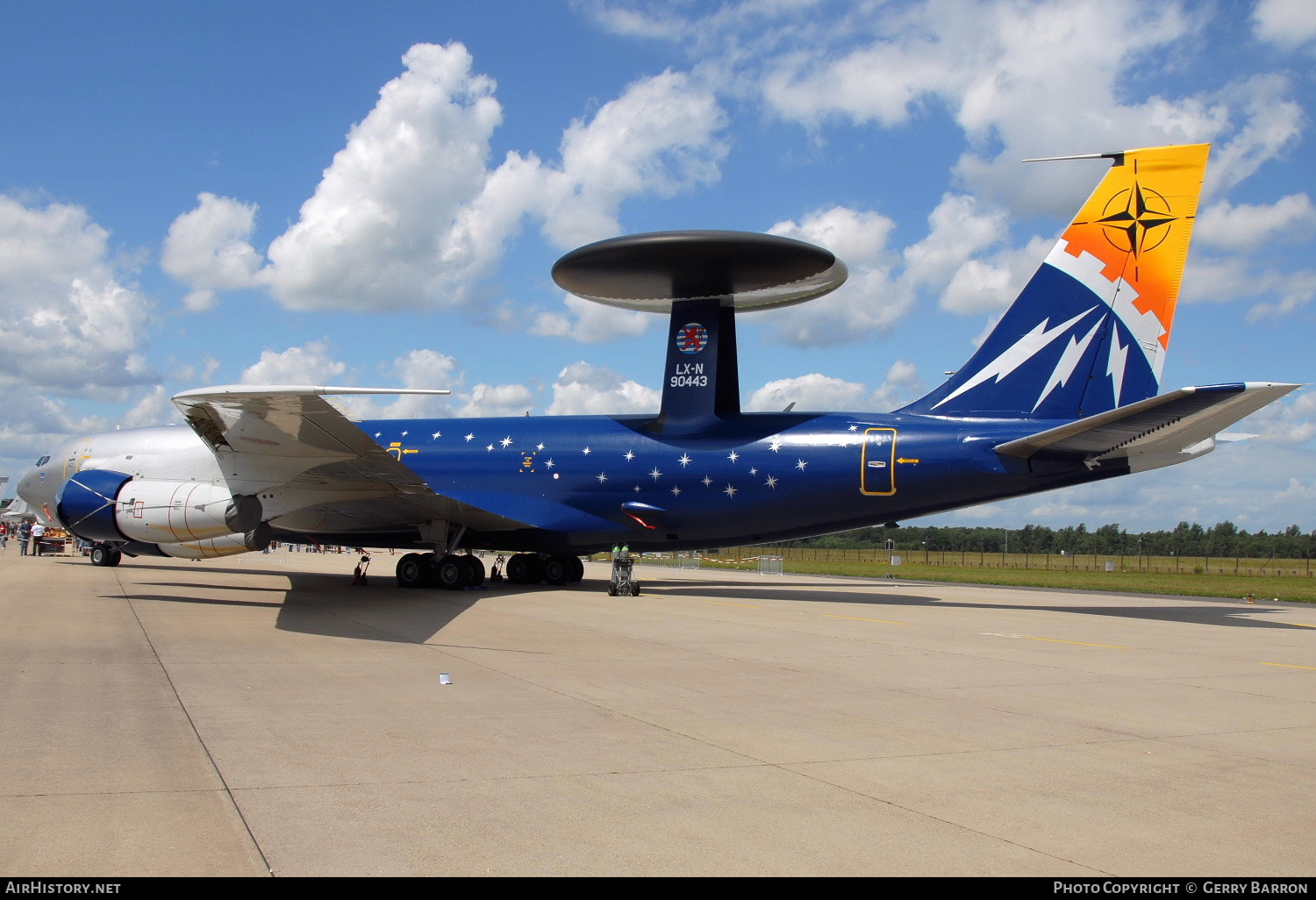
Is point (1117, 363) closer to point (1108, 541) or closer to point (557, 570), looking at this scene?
point (557, 570)

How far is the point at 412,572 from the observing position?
21.0 meters

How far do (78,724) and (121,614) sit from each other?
30.1 feet

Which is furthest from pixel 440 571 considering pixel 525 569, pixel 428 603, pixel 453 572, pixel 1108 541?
pixel 1108 541

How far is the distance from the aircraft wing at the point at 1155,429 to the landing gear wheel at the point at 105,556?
26.5 meters

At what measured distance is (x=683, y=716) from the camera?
7672mm

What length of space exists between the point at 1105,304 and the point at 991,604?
6.92 meters

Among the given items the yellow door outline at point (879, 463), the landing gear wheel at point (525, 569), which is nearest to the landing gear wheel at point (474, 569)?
the landing gear wheel at point (525, 569)

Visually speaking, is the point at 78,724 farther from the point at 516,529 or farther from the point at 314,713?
the point at 516,529

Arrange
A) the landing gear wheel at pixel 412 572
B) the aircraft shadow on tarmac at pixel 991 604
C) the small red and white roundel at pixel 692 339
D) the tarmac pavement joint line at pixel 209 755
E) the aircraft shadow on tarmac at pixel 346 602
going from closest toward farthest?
the tarmac pavement joint line at pixel 209 755
the aircraft shadow on tarmac at pixel 346 602
the aircraft shadow on tarmac at pixel 991 604
the landing gear wheel at pixel 412 572
the small red and white roundel at pixel 692 339

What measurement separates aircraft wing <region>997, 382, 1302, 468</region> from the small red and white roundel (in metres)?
7.25

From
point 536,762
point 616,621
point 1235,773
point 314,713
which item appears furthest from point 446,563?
point 1235,773

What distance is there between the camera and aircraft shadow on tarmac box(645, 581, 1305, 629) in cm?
1845

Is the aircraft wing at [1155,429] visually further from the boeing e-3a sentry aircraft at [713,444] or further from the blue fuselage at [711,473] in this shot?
the blue fuselage at [711,473]

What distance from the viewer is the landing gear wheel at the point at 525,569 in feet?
80.1
